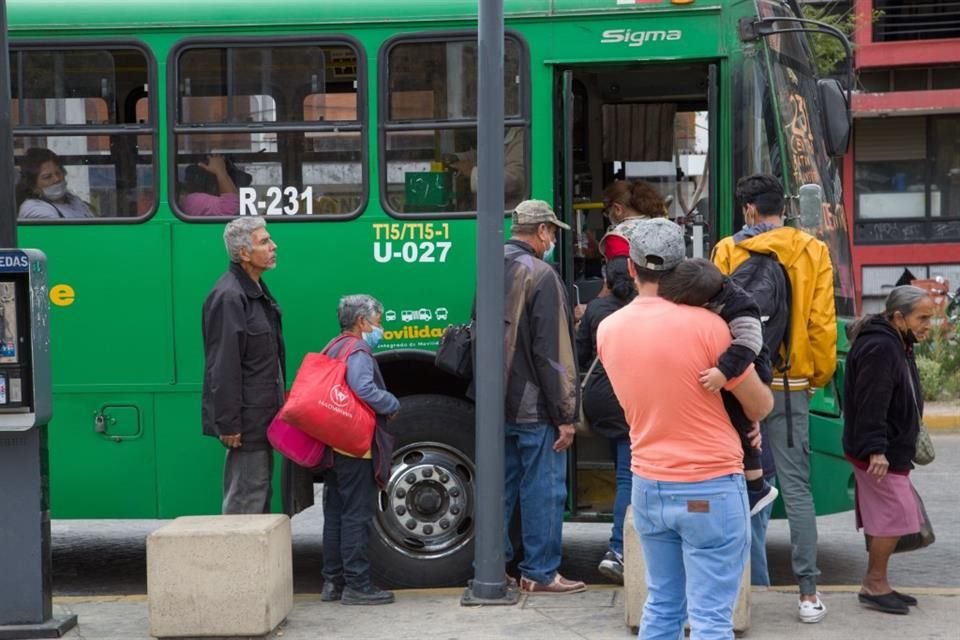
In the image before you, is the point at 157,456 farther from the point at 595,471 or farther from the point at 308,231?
the point at 595,471

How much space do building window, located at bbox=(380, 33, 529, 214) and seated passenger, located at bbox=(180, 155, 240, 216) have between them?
84 centimetres

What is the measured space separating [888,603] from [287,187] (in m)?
3.72

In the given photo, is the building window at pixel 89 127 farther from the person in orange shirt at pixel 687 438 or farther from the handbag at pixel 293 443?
the person in orange shirt at pixel 687 438

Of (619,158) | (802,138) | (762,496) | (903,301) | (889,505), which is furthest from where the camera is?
(619,158)

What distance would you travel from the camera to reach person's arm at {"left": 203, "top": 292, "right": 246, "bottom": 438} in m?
7.32

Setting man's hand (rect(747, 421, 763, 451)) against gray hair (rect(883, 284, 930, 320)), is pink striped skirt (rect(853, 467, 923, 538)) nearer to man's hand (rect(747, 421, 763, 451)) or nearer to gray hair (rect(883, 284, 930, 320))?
gray hair (rect(883, 284, 930, 320))

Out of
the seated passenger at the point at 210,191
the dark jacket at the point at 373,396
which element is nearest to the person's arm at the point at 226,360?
the dark jacket at the point at 373,396

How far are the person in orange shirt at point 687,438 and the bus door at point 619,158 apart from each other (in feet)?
9.76

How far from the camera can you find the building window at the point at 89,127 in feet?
26.4

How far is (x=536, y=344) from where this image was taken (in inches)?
293

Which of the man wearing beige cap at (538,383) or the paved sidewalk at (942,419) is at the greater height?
the man wearing beige cap at (538,383)

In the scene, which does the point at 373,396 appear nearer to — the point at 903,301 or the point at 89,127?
the point at 89,127

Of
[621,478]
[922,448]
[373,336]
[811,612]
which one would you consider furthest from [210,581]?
[922,448]

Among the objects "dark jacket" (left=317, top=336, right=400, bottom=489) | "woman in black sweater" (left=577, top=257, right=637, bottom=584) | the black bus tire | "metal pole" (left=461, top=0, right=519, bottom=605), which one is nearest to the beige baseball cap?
"metal pole" (left=461, top=0, right=519, bottom=605)
